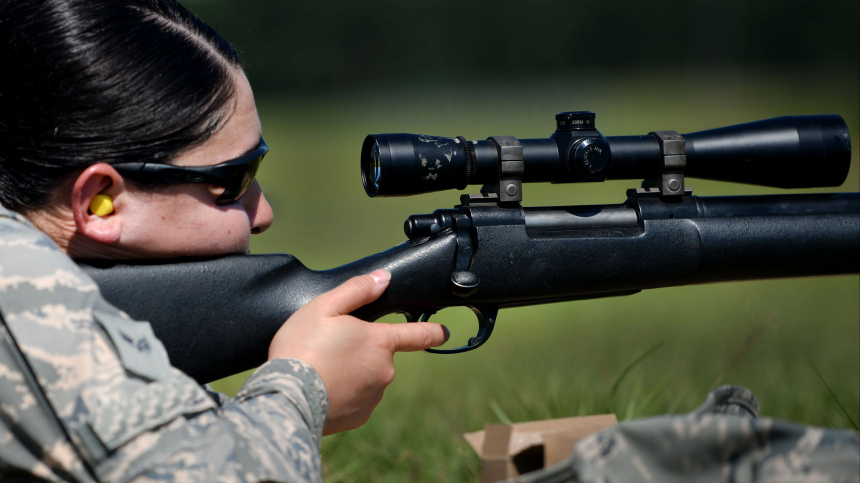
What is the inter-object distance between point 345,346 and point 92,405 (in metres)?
0.52

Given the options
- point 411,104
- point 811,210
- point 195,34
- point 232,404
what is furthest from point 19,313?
point 411,104

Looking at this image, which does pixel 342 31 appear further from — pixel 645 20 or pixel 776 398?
pixel 776 398

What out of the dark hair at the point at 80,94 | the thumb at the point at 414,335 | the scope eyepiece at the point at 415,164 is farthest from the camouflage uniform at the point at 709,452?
the dark hair at the point at 80,94

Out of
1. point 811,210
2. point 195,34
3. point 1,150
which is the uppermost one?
point 195,34

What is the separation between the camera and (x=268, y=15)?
7758mm

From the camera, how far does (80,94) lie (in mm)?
1320

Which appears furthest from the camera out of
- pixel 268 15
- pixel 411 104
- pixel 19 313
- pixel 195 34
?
pixel 268 15

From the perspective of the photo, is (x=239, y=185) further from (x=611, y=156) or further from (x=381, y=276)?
(x=611, y=156)

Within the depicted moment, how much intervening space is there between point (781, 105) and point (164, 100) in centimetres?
640

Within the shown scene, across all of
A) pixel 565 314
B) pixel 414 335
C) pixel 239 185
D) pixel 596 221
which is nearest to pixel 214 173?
pixel 239 185

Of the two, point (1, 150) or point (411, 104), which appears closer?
point (1, 150)

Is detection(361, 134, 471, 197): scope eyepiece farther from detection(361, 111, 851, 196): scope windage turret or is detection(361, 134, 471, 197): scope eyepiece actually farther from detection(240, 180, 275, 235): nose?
detection(240, 180, 275, 235): nose

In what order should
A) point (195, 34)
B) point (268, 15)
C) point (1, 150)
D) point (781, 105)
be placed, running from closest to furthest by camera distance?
point (1, 150)
point (195, 34)
point (781, 105)
point (268, 15)

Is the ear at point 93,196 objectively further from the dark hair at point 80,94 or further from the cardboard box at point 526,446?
the cardboard box at point 526,446
